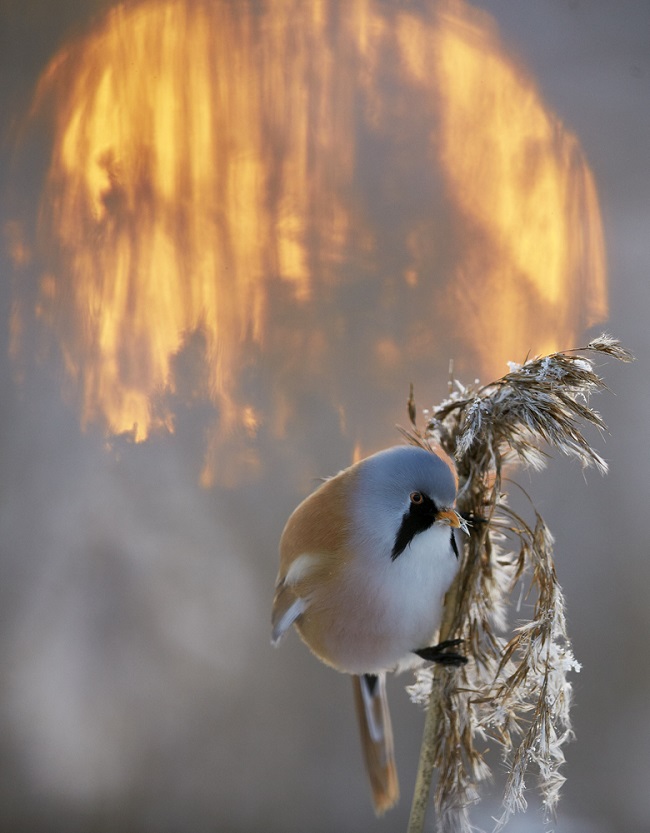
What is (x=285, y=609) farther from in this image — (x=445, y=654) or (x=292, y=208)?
(x=292, y=208)

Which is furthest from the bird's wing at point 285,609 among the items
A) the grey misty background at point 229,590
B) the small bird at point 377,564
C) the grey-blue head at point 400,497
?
the grey misty background at point 229,590

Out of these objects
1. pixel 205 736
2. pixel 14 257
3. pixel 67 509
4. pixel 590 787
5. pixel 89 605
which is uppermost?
pixel 14 257

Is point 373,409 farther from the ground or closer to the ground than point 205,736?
farther from the ground

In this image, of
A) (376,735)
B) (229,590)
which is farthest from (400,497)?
(229,590)

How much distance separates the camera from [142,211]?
1.10m

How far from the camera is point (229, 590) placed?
1.09m

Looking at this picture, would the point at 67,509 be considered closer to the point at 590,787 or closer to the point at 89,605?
the point at 89,605

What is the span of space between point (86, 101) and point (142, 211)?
17 cm

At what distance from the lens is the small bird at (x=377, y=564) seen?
0.65 meters

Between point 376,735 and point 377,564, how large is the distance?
0.26 m

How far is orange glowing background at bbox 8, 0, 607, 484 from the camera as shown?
109 centimetres

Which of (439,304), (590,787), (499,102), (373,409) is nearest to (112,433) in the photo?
(373,409)

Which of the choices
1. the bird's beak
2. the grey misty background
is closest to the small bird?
the bird's beak

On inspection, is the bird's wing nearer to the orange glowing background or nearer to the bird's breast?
the bird's breast
